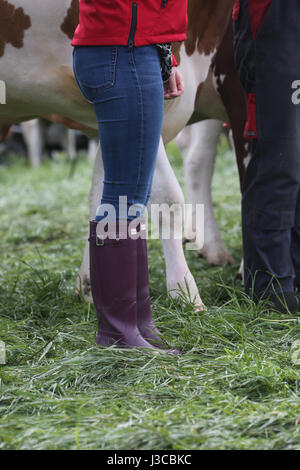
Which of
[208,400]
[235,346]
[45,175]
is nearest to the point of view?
[208,400]

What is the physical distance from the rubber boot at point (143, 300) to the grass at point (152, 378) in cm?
9

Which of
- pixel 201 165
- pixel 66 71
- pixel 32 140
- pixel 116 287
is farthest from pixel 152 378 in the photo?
pixel 32 140

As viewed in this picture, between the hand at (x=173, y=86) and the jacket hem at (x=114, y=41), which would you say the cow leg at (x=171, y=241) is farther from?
the jacket hem at (x=114, y=41)

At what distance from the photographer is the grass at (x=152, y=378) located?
1881 mm

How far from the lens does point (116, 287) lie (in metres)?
2.42

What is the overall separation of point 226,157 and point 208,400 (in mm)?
7739

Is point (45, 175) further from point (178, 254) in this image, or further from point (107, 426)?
point (107, 426)

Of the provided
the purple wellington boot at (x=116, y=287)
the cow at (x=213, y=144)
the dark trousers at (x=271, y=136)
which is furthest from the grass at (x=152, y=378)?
the cow at (x=213, y=144)

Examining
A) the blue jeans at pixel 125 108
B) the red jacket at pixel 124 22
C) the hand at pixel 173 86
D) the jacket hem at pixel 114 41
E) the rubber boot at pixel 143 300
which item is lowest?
the rubber boot at pixel 143 300

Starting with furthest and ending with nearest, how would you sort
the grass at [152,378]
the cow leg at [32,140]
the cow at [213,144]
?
the cow leg at [32,140]
the cow at [213,144]
the grass at [152,378]

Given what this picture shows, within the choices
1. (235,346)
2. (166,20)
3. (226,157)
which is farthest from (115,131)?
(226,157)

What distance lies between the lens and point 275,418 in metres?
1.95

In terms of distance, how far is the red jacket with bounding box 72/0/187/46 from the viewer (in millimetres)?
2219
